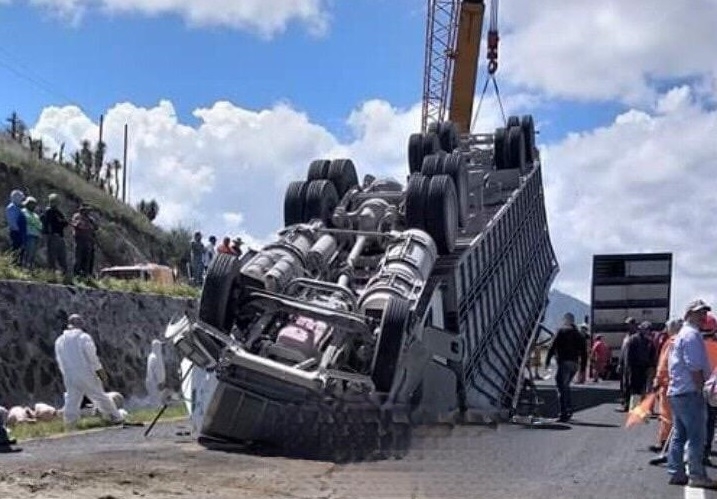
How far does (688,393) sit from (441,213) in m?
4.31

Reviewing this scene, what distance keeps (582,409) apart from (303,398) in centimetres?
737

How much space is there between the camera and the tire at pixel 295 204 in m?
13.3

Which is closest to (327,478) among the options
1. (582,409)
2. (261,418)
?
(261,418)

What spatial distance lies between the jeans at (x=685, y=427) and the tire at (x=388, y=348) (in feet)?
7.69

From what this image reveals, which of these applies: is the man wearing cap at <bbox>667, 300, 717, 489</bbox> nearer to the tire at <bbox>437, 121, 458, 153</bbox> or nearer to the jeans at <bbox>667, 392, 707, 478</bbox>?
the jeans at <bbox>667, 392, 707, 478</bbox>

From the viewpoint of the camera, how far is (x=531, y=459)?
941 centimetres

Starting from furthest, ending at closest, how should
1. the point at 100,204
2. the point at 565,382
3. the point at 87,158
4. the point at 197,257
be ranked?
the point at 87,158 → the point at 100,204 → the point at 197,257 → the point at 565,382

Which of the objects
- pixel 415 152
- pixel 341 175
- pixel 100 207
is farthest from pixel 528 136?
pixel 100 207

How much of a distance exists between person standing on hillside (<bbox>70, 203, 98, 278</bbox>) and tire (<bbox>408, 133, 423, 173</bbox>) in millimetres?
5543

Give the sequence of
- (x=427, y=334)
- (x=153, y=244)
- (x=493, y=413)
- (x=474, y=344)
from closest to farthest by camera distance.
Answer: (x=427, y=334), (x=493, y=413), (x=474, y=344), (x=153, y=244)

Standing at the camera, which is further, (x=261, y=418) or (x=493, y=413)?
(x=493, y=413)

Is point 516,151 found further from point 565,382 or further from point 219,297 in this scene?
point 219,297

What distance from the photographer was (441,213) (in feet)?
39.9

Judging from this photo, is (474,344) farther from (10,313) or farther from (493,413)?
(10,313)
